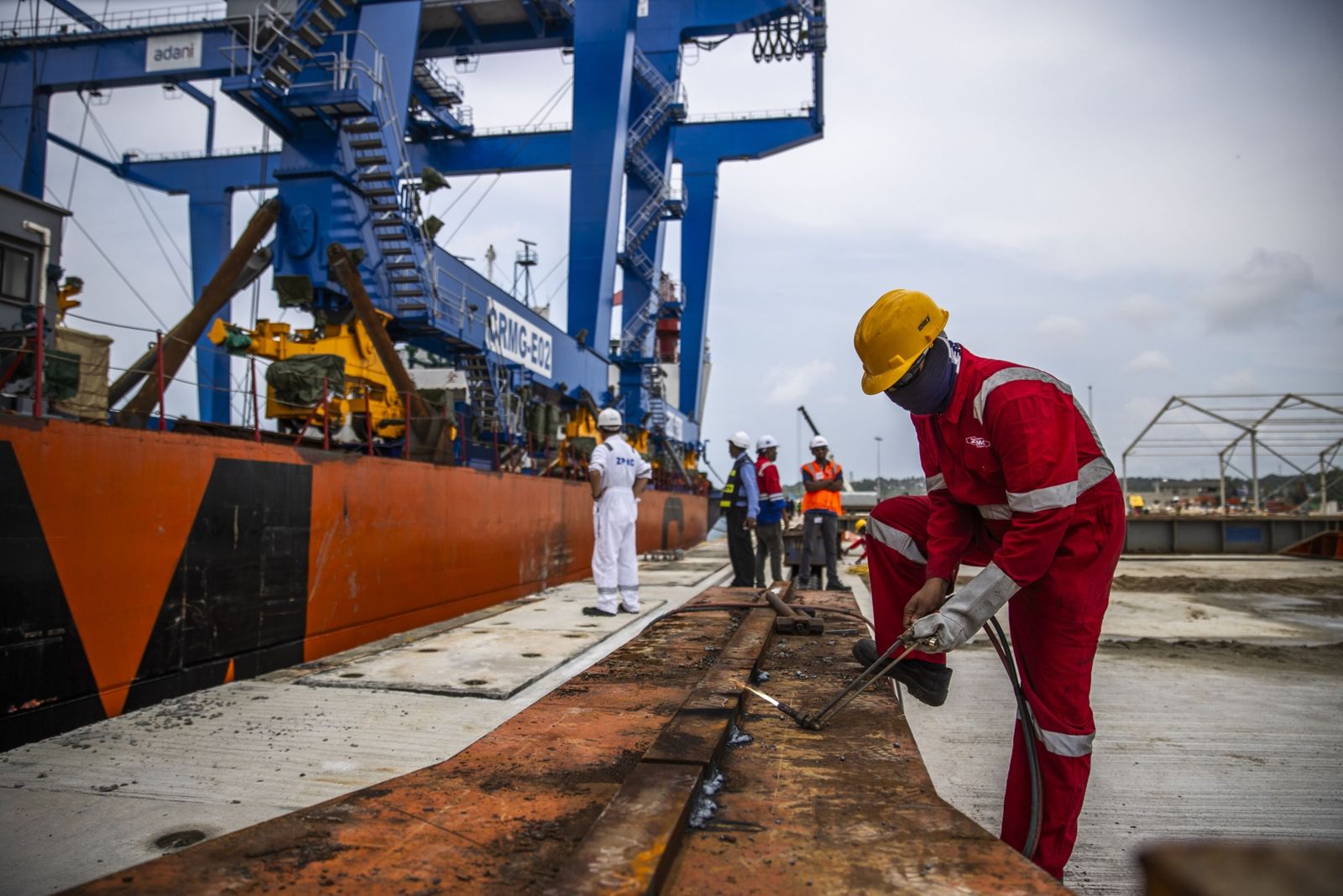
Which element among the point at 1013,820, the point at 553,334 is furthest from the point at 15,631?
the point at 553,334

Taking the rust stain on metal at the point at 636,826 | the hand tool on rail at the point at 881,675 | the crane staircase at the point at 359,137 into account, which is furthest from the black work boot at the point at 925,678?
the crane staircase at the point at 359,137

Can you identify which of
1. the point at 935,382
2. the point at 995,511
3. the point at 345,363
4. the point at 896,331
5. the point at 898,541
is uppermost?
the point at 345,363

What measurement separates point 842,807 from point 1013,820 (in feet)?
2.92

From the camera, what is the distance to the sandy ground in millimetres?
2568

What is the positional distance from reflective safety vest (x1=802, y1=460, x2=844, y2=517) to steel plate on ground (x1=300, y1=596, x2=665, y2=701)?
2.54 m

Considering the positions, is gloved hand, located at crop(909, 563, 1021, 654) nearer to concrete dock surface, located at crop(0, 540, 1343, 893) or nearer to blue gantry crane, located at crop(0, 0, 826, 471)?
concrete dock surface, located at crop(0, 540, 1343, 893)

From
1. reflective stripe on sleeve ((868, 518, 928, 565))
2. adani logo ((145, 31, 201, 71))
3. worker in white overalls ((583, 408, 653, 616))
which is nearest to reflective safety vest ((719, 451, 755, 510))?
worker in white overalls ((583, 408, 653, 616))

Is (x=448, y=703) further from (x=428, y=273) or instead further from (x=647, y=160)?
(x=647, y=160)

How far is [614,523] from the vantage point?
289 inches

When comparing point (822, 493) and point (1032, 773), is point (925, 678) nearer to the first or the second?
point (1032, 773)

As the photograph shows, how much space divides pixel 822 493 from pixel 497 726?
585 cm

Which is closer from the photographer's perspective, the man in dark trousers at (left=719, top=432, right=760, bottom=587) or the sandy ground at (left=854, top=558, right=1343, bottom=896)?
the sandy ground at (left=854, top=558, right=1343, bottom=896)

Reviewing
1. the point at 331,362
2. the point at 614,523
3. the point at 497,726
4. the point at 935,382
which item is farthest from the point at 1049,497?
the point at 331,362

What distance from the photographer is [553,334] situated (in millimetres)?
16250
